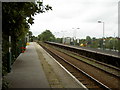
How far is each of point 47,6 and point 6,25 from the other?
2.97 m

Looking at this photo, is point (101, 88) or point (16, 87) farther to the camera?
point (101, 88)

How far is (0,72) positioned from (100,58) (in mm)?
16418

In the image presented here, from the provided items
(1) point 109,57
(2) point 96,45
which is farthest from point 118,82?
(2) point 96,45

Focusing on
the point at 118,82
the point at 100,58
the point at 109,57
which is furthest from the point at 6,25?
the point at 100,58

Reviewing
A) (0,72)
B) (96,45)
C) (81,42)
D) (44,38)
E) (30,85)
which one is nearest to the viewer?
(0,72)

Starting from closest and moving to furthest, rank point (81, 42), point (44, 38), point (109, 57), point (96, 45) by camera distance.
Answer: point (109, 57) < point (96, 45) < point (81, 42) < point (44, 38)

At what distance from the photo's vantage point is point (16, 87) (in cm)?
752

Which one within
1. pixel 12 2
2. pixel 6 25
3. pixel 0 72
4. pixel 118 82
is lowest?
pixel 118 82

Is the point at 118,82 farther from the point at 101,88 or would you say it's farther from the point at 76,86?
the point at 76,86

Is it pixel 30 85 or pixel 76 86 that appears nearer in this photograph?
pixel 30 85

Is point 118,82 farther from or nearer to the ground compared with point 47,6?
nearer to the ground

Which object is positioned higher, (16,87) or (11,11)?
(11,11)

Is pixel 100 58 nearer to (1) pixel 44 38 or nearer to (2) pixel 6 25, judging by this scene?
(2) pixel 6 25

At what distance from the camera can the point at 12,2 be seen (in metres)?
6.21
